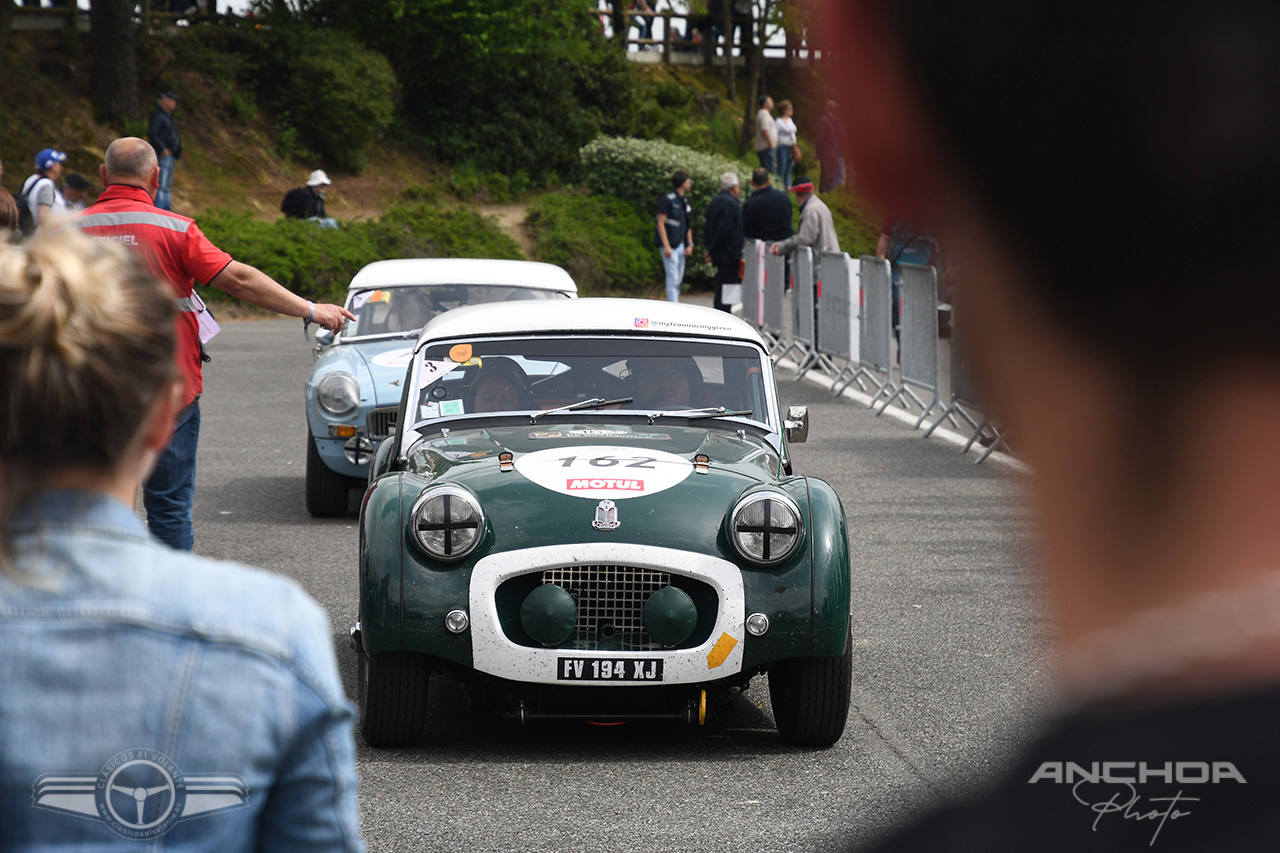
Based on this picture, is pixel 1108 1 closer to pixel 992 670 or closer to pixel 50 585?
pixel 50 585

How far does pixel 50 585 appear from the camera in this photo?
5.22 ft

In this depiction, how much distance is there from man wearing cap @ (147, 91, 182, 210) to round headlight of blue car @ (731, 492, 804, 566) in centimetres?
2405

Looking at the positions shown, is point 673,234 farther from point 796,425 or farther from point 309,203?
point 796,425

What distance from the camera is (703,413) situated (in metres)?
6.45

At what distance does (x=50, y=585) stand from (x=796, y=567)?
12.1 feet

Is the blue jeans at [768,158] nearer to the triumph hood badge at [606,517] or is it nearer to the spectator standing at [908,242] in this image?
the triumph hood badge at [606,517]

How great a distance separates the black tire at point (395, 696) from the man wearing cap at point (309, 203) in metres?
23.4

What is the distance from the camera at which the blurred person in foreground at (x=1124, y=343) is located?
2.20 feet

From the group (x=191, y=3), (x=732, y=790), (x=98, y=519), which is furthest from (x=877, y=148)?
(x=191, y=3)

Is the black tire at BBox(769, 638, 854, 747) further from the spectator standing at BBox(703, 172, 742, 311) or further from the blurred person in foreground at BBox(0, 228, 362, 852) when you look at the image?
the spectator standing at BBox(703, 172, 742, 311)

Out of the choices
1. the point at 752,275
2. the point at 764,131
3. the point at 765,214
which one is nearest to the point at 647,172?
the point at 764,131

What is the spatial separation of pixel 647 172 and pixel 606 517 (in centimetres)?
2803

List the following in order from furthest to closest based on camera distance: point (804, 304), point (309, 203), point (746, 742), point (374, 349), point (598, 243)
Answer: point (598, 243) → point (309, 203) → point (804, 304) → point (374, 349) → point (746, 742)

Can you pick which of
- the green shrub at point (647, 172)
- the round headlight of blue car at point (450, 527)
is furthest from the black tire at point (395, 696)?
the green shrub at point (647, 172)
